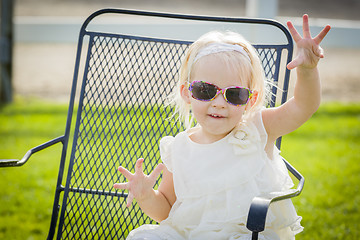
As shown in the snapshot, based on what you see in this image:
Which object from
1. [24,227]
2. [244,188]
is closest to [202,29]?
[24,227]

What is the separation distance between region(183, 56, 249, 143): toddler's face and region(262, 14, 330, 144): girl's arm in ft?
0.46

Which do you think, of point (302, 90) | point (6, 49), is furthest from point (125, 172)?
point (6, 49)

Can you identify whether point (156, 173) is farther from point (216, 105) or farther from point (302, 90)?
point (302, 90)

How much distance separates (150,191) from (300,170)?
2.60 m

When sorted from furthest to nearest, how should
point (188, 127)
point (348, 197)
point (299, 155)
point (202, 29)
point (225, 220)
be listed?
point (202, 29)
point (299, 155)
point (348, 197)
point (188, 127)
point (225, 220)

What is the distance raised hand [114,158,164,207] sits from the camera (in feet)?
5.67

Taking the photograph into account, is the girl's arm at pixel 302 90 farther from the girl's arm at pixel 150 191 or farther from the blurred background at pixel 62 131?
the blurred background at pixel 62 131

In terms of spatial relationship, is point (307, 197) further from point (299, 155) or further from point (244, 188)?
point (244, 188)

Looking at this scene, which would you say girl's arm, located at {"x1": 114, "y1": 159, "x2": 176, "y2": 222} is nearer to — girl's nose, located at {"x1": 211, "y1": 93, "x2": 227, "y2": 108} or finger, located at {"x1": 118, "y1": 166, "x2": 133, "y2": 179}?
finger, located at {"x1": 118, "y1": 166, "x2": 133, "y2": 179}

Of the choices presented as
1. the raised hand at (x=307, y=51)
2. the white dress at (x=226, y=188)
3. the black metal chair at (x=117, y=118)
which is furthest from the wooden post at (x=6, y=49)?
the raised hand at (x=307, y=51)

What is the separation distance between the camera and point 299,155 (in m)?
4.46

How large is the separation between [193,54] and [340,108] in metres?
4.30

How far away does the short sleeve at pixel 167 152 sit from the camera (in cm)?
193

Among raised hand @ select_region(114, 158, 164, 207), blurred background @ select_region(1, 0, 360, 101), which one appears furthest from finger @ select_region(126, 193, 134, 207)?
blurred background @ select_region(1, 0, 360, 101)
